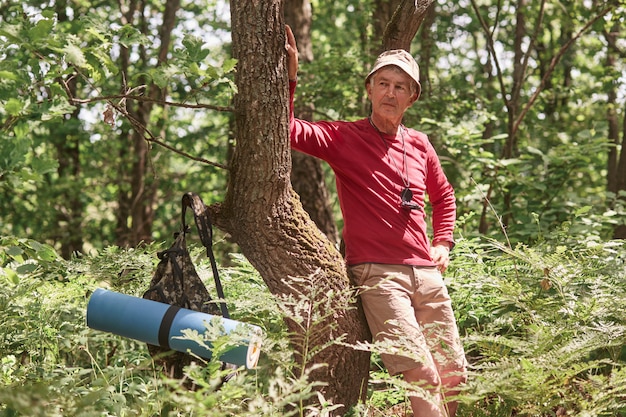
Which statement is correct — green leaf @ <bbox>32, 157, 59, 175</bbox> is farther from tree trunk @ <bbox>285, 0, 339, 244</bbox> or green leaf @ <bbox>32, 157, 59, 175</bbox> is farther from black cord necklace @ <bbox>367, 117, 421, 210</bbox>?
tree trunk @ <bbox>285, 0, 339, 244</bbox>

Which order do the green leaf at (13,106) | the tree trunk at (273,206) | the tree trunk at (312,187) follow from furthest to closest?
1. the tree trunk at (312,187)
2. the green leaf at (13,106)
3. the tree trunk at (273,206)

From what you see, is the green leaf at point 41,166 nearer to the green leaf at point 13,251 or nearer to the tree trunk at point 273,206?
the green leaf at point 13,251

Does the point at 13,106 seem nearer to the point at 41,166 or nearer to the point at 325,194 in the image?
the point at 41,166

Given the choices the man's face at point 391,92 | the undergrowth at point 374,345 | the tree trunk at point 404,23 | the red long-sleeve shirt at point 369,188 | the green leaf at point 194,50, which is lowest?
the undergrowth at point 374,345

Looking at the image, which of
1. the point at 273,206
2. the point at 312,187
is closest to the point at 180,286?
the point at 273,206

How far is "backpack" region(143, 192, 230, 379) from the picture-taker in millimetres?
3215

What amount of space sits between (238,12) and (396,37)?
3.57ft

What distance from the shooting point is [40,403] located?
6.73 ft

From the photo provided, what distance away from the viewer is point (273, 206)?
3.45 m

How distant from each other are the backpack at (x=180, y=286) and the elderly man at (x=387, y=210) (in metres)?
0.67

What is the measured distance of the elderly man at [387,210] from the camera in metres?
3.49

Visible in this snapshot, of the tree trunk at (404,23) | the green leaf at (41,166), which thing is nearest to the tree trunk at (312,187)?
the tree trunk at (404,23)

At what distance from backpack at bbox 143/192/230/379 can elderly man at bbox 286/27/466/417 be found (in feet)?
2.19

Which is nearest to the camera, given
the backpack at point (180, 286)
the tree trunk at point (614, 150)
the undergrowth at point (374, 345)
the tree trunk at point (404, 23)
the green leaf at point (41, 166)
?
the undergrowth at point (374, 345)
